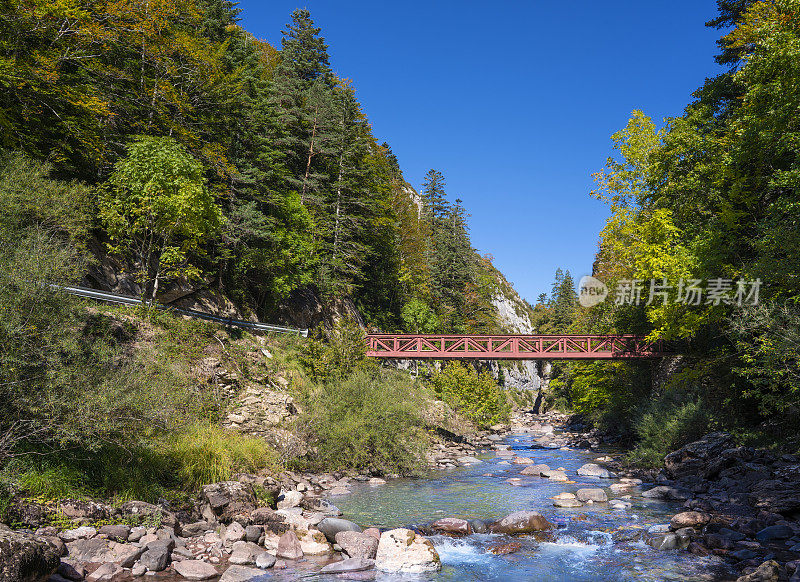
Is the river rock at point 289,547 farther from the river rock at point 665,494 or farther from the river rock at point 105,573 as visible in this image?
the river rock at point 665,494

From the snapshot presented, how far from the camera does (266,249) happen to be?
25.6m

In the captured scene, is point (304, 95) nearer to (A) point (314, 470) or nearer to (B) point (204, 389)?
(B) point (204, 389)

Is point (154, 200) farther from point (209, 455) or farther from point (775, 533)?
point (775, 533)

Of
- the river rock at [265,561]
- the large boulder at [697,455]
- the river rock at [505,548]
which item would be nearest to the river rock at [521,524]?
the river rock at [505,548]

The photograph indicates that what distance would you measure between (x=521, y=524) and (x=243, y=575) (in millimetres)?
7043

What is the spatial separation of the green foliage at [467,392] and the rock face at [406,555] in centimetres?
2607

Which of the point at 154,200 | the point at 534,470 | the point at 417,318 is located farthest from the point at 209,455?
the point at 417,318

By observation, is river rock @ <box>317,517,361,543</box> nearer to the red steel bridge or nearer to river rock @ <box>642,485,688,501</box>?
river rock @ <box>642,485,688,501</box>

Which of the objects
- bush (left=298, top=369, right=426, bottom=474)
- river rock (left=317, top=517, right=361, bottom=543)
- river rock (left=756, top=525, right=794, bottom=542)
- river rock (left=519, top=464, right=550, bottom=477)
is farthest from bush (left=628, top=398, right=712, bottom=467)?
river rock (left=317, top=517, right=361, bottom=543)

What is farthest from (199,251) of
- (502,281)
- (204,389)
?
(502,281)

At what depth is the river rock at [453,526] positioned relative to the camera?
12.2 m

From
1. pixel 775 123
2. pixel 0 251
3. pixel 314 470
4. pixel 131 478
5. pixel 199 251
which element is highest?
pixel 775 123

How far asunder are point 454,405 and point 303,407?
61.6 ft

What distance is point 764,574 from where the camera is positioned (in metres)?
8.27
